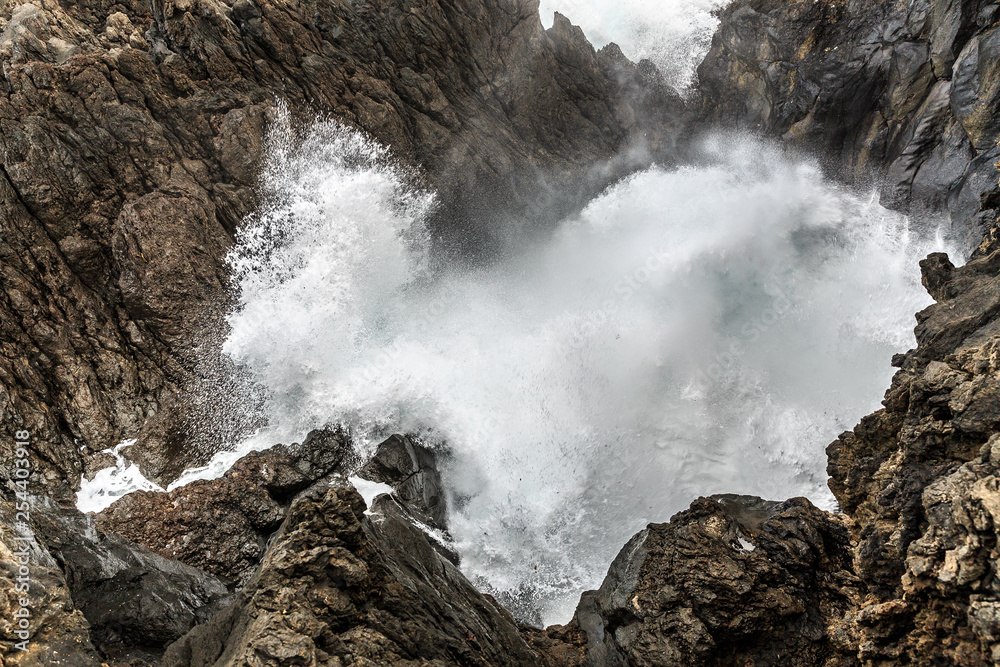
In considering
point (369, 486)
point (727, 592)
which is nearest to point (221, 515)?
point (369, 486)

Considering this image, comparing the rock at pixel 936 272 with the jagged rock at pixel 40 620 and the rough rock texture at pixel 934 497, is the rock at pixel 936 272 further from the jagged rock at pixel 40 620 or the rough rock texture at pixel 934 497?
the jagged rock at pixel 40 620

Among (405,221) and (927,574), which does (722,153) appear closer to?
(405,221)

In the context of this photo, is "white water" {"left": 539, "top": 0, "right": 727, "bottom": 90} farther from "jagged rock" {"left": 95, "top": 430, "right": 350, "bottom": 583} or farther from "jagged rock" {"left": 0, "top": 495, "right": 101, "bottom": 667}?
"jagged rock" {"left": 0, "top": 495, "right": 101, "bottom": 667}

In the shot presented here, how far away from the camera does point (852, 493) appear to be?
981cm

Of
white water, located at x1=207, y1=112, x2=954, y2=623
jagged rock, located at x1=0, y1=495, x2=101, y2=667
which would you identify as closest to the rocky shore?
jagged rock, located at x1=0, y1=495, x2=101, y2=667

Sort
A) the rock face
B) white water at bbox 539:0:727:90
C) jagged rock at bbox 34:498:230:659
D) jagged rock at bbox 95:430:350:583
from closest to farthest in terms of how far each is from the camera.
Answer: the rock face
jagged rock at bbox 34:498:230:659
jagged rock at bbox 95:430:350:583
white water at bbox 539:0:727:90

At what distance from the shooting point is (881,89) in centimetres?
1622

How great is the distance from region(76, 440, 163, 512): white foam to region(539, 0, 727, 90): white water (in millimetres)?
21038

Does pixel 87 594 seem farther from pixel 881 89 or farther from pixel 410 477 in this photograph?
pixel 881 89

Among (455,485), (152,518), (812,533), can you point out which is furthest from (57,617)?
(812,533)

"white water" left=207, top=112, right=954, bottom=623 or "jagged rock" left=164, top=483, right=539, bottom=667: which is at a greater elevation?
"white water" left=207, top=112, right=954, bottom=623

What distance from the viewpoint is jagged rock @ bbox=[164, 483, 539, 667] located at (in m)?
6.06

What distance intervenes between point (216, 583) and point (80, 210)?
32.0ft

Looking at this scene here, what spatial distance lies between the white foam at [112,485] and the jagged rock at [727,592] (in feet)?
34.6
